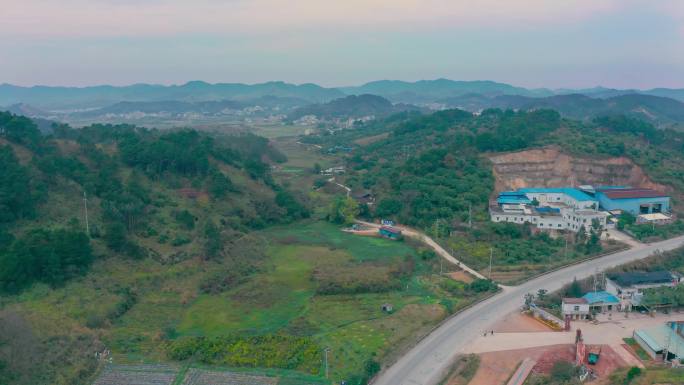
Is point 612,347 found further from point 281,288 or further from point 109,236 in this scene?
point 109,236

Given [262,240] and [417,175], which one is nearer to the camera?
[262,240]

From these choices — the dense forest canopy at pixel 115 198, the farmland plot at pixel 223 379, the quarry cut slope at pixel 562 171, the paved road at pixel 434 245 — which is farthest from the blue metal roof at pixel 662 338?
the dense forest canopy at pixel 115 198

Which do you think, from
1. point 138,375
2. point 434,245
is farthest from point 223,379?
point 434,245

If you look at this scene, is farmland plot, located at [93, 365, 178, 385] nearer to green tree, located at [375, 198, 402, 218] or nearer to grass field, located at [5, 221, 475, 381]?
grass field, located at [5, 221, 475, 381]

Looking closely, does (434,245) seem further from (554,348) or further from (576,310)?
(554,348)

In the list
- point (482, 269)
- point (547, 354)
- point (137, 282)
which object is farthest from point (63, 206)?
point (547, 354)

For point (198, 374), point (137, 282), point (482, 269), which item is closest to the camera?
point (198, 374)
